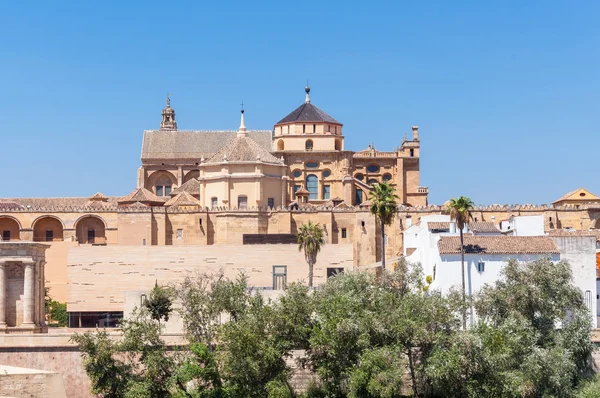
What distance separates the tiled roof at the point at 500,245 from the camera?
180 ft

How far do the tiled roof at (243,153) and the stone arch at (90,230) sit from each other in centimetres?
848

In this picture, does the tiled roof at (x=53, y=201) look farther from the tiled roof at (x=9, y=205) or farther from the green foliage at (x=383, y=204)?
the green foliage at (x=383, y=204)

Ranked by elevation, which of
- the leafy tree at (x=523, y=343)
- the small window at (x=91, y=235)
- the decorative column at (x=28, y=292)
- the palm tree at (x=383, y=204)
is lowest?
the leafy tree at (x=523, y=343)

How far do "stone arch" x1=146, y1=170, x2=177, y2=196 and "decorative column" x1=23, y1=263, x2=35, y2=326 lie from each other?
38257 millimetres

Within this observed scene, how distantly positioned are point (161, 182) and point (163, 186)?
0.35 metres

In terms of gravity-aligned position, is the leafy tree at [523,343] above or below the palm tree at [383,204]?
Result: below

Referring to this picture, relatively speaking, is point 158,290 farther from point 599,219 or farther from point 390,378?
point 599,219

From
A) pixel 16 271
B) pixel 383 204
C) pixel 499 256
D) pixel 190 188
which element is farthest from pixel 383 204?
pixel 190 188

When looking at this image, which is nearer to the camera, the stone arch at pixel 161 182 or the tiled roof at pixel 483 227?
the tiled roof at pixel 483 227

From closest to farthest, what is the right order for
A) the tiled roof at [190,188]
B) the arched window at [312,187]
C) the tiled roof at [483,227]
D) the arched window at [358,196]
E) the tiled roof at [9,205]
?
the tiled roof at [483,227] < the tiled roof at [9,205] < the tiled roof at [190,188] < the arched window at [358,196] < the arched window at [312,187]

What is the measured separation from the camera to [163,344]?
1889 inches

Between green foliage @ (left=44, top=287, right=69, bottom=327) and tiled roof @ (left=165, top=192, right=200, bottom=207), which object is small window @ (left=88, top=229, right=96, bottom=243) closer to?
tiled roof @ (left=165, top=192, right=200, bottom=207)

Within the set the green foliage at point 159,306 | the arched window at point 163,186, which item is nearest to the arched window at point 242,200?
the arched window at point 163,186

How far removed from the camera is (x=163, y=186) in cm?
9244
